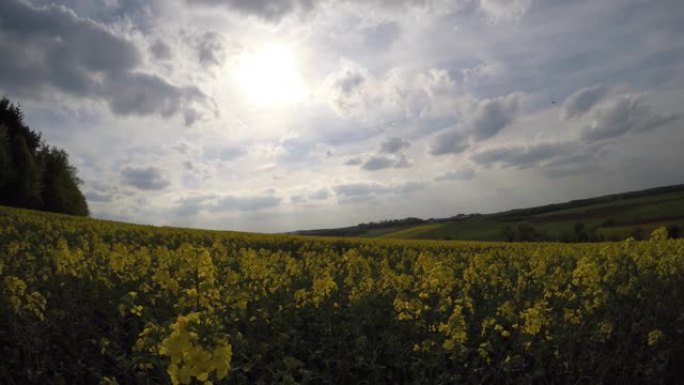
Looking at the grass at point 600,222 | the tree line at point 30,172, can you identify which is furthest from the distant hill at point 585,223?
the tree line at point 30,172

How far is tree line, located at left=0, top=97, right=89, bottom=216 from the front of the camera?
4728 centimetres

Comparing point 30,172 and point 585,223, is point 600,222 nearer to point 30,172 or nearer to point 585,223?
point 585,223

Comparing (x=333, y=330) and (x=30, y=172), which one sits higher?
(x=30, y=172)

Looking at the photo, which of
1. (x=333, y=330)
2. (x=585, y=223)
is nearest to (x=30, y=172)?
(x=333, y=330)

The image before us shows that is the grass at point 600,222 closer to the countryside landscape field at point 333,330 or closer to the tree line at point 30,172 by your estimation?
the tree line at point 30,172

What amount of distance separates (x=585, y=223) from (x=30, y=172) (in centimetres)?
6197

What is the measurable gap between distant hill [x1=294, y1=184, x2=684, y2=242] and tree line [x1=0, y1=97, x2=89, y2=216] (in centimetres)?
4048

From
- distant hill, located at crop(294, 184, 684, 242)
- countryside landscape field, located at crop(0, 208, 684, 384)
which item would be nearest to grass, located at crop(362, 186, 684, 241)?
distant hill, located at crop(294, 184, 684, 242)

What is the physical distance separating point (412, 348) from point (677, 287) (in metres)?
6.00

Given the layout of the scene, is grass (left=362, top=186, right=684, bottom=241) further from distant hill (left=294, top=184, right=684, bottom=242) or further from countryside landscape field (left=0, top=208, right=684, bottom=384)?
countryside landscape field (left=0, top=208, right=684, bottom=384)

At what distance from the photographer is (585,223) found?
218 ft

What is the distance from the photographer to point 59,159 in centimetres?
5706

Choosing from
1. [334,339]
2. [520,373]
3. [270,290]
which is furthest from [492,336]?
[270,290]

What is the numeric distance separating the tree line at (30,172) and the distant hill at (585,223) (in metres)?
40.5
